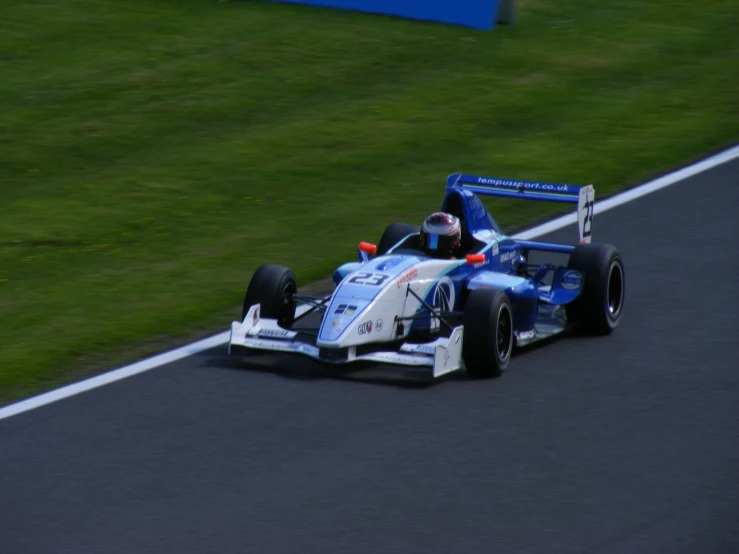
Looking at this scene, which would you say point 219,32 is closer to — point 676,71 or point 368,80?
point 368,80

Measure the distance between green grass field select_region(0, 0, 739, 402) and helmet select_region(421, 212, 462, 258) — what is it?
1806mm

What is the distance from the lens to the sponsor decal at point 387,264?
8.98 meters

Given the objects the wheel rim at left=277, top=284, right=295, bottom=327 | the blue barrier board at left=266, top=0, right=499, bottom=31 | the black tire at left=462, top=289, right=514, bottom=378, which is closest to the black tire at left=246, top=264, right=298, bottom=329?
the wheel rim at left=277, top=284, right=295, bottom=327

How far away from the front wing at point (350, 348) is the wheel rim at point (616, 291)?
1.66 m

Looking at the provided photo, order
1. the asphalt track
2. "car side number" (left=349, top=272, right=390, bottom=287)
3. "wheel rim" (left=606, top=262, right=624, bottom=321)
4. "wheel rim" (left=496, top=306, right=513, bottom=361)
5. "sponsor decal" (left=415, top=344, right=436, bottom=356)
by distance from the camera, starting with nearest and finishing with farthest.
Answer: the asphalt track → "sponsor decal" (left=415, top=344, right=436, bottom=356) → "car side number" (left=349, top=272, right=390, bottom=287) → "wheel rim" (left=496, top=306, right=513, bottom=361) → "wheel rim" (left=606, top=262, right=624, bottom=321)

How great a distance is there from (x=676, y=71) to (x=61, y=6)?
905cm

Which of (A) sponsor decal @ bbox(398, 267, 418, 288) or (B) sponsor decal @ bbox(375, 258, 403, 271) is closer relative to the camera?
(A) sponsor decal @ bbox(398, 267, 418, 288)

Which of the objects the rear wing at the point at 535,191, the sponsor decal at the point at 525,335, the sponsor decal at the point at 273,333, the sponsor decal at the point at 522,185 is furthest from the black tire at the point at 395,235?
the sponsor decal at the point at 273,333

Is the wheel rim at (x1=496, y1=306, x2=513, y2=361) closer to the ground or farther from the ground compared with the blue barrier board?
closer to the ground

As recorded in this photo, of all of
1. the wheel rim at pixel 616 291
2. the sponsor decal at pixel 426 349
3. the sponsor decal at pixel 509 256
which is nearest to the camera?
the sponsor decal at pixel 426 349

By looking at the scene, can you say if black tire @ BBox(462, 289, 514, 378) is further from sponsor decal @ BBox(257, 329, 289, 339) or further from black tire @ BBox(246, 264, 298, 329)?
black tire @ BBox(246, 264, 298, 329)

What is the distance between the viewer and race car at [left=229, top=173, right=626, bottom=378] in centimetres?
860

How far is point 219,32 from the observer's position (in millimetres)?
19188

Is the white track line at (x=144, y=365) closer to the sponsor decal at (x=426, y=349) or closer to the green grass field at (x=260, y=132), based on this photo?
the green grass field at (x=260, y=132)
